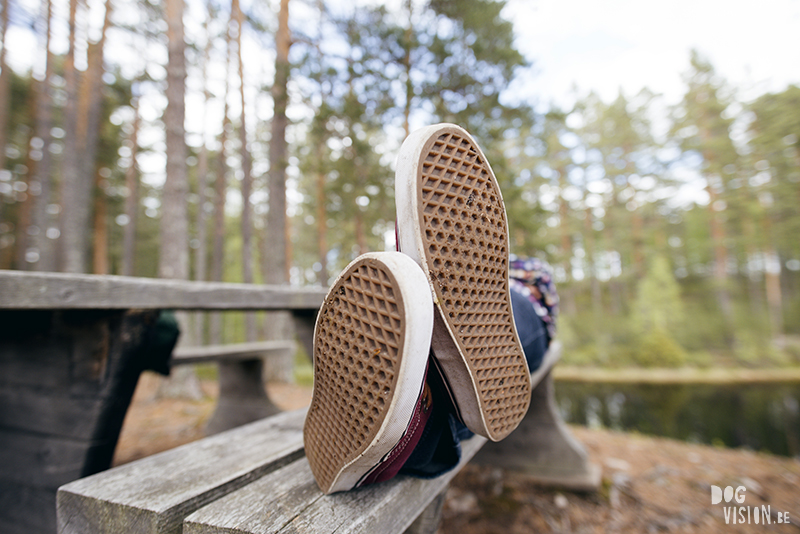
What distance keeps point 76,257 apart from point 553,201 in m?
16.3

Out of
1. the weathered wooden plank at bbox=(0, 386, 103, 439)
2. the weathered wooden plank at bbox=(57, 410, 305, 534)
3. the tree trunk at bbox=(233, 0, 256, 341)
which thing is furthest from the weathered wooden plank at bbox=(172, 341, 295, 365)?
Result: the tree trunk at bbox=(233, 0, 256, 341)

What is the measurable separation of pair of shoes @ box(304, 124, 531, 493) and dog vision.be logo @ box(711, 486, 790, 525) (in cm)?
217

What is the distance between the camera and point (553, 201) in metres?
17.0

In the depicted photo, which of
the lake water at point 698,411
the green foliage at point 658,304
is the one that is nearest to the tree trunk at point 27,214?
the lake water at point 698,411

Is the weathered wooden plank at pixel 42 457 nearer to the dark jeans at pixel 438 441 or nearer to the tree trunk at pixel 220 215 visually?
the dark jeans at pixel 438 441

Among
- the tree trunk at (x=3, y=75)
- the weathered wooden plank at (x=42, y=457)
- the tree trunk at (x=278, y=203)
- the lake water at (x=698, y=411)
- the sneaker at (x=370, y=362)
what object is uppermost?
the tree trunk at (x=3, y=75)

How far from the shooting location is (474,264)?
0.69 m

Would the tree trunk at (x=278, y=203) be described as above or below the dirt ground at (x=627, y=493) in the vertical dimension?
above

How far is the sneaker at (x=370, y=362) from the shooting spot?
530 mm

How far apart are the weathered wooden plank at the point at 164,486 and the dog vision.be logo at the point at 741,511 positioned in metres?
2.39

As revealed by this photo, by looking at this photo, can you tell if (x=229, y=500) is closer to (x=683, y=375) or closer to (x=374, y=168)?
(x=374, y=168)

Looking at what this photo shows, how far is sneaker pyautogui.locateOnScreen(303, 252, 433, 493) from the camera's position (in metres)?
0.53

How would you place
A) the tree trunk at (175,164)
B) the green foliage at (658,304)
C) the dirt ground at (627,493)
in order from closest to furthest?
the dirt ground at (627,493)
the tree trunk at (175,164)
the green foliage at (658,304)

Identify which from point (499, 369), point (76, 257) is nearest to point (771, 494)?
point (499, 369)
